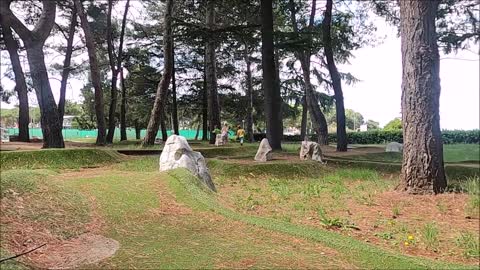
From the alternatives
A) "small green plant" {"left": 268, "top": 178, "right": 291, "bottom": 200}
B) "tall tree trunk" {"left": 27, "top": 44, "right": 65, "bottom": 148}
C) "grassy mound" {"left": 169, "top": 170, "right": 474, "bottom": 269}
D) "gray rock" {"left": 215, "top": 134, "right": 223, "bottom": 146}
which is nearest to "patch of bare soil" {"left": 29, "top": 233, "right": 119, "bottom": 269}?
"grassy mound" {"left": 169, "top": 170, "right": 474, "bottom": 269}

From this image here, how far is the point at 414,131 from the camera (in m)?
6.19

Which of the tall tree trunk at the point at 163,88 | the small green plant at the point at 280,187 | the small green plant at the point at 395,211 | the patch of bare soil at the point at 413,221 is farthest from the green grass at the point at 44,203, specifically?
the tall tree trunk at the point at 163,88

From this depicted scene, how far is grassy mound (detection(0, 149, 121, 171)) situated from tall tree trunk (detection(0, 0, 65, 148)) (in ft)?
6.04

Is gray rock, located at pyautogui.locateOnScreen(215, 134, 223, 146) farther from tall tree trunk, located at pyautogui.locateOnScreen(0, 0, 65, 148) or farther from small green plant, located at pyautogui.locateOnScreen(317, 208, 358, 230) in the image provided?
small green plant, located at pyautogui.locateOnScreen(317, 208, 358, 230)

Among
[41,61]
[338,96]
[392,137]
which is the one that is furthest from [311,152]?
[392,137]

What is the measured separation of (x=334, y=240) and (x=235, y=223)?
979 millimetres

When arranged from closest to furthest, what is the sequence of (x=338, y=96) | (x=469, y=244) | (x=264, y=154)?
(x=469, y=244)
(x=264, y=154)
(x=338, y=96)

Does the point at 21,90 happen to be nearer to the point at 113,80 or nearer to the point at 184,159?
the point at 113,80

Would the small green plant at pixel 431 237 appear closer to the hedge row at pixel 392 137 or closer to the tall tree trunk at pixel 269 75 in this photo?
the tall tree trunk at pixel 269 75

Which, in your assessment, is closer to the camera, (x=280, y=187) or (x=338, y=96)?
(x=280, y=187)

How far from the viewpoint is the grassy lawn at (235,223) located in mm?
3180

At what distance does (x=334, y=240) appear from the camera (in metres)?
3.65

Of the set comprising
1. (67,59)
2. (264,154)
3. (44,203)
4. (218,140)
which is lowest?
(44,203)

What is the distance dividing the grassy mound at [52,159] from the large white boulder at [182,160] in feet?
8.39
